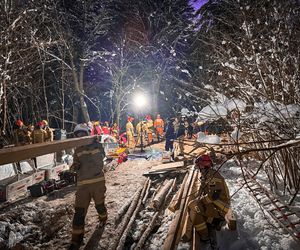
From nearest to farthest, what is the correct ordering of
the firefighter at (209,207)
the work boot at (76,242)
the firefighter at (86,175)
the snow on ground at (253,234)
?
1. the snow on ground at (253,234)
2. the firefighter at (209,207)
3. the work boot at (76,242)
4. the firefighter at (86,175)

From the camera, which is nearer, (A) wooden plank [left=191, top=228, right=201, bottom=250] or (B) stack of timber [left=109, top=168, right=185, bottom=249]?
(A) wooden plank [left=191, top=228, right=201, bottom=250]

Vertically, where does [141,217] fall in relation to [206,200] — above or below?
below

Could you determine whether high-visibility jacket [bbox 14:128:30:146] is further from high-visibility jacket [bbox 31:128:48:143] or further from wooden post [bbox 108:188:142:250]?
wooden post [bbox 108:188:142:250]

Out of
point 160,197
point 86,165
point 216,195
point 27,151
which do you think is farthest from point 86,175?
point 27,151

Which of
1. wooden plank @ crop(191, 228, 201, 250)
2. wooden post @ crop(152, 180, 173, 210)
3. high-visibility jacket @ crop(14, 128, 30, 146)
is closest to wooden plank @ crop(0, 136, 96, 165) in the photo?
wooden plank @ crop(191, 228, 201, 250)

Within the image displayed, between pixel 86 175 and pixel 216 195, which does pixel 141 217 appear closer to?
pixel 86 175

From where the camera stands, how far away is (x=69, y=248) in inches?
179

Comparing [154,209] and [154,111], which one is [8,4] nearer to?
[154,209]

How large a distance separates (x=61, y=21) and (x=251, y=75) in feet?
48.5

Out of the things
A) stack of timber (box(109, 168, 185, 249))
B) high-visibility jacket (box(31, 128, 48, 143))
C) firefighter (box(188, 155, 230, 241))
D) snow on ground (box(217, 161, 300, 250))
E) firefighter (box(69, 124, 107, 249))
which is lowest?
stack of timber (box(109, 168, 185, 249))

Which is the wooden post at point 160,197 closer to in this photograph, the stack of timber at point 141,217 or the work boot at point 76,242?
the stack of timber at point 141,217

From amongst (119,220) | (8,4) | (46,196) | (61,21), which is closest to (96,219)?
(119,220)

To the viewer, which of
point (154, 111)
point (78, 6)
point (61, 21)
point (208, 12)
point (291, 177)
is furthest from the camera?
point (154, 111)

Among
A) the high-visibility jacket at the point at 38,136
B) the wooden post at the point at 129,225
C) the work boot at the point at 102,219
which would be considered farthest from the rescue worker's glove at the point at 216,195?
the high-visibility jacket at the point at 38,136
